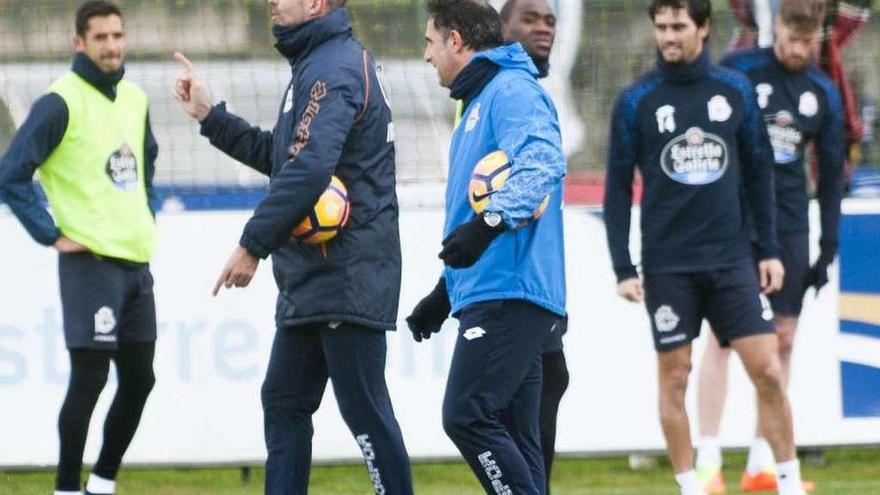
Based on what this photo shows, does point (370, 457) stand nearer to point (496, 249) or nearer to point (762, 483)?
point (496, 249)

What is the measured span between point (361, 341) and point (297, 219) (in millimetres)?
496

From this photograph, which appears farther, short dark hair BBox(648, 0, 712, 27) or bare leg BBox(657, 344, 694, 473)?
bare leg BBox(657, 344, 694, 473)

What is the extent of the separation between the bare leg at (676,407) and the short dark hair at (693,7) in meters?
1.31

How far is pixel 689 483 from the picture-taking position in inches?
301

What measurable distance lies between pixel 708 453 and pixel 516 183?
312 centimetres

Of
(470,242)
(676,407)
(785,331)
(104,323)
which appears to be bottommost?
(676,407)

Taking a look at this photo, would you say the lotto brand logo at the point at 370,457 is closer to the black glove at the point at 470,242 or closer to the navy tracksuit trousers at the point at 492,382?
the navy tracksuit trousers at the point at 492,382

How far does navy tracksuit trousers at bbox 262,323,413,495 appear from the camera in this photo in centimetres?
623

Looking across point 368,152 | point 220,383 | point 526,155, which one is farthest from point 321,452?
point 526,155

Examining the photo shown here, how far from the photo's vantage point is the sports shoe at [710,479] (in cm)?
837

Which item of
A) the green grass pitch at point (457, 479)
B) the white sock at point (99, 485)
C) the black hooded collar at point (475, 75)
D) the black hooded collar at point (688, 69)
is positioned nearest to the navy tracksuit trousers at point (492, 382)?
the black hooded collar at point (475, 75)

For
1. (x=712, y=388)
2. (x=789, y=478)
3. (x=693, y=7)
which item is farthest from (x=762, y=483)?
(x=693, y=7)

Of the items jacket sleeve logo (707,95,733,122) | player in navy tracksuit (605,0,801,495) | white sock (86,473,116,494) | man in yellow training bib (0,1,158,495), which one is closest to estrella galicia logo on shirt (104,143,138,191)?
man in yellow training bib (0,1,158,495)

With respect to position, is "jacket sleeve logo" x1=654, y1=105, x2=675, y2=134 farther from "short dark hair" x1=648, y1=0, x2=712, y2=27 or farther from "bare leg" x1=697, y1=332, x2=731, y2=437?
"bare leg" x1=697, y1=332, x2=731, y2=437
